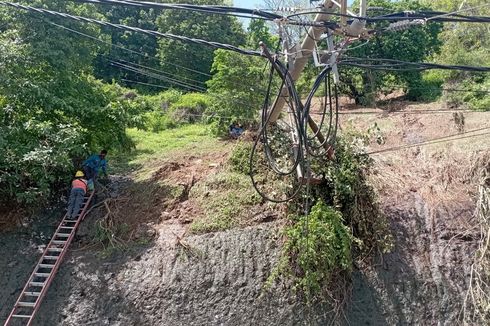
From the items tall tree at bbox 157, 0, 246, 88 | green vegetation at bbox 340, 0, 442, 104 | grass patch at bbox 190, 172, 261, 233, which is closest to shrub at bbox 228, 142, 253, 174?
grass patch at bbox 190, 172, 261, 233

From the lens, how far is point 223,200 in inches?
421

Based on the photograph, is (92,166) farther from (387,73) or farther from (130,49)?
(130,49)

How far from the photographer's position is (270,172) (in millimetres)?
11141

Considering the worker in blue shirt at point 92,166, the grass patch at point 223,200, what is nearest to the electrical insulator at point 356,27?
the grass patch at point 223,200

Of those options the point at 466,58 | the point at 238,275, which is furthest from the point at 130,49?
the point at 238,275

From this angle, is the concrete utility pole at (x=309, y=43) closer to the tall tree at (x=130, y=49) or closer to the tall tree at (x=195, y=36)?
the tall tree at (x=195, y=36)

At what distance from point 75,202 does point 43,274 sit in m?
1.69

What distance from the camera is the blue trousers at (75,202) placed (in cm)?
1024

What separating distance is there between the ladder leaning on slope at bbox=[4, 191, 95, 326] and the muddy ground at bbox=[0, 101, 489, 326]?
23 cm

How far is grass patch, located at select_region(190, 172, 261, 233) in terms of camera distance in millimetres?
10164

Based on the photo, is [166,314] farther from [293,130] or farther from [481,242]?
[481,242]

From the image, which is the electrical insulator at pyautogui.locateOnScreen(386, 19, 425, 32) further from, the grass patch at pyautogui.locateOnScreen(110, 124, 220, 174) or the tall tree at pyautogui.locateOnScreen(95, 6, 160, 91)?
the tall tree at pyautogui.locateOnScreen(95, 6, 160, 91)

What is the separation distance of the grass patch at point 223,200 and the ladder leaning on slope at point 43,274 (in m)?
2.58

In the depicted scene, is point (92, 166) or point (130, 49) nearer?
point (92, 166)
